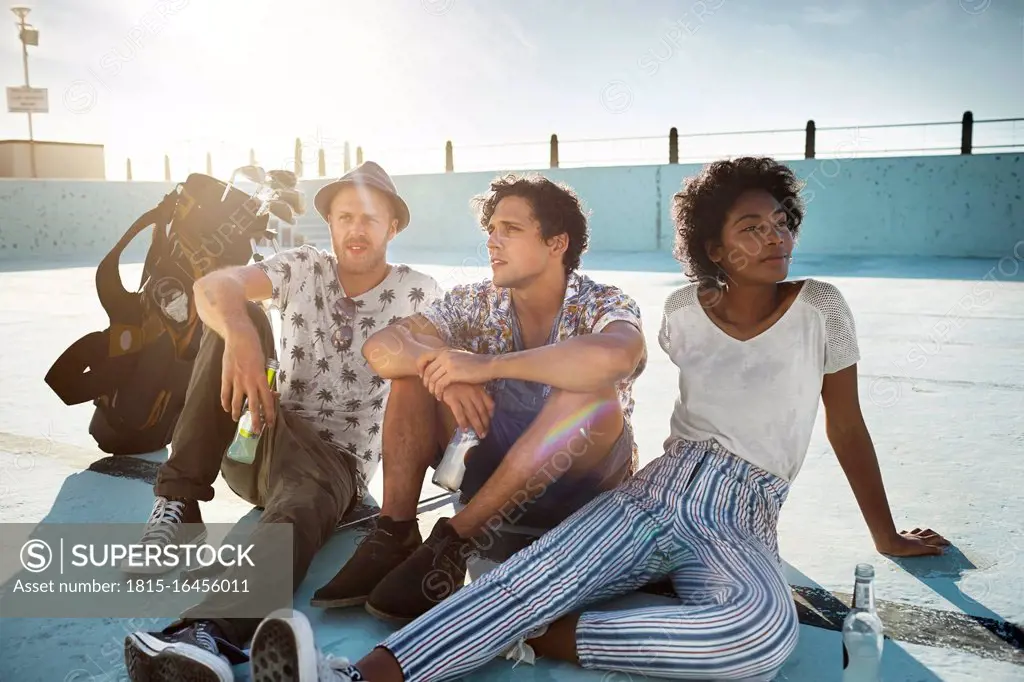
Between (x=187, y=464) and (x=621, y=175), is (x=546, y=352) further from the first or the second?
(x=621, y=175)

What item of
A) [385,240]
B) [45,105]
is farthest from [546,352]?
[45,105]

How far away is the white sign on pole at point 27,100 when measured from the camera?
1468cm

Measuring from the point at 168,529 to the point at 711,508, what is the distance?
1.29m

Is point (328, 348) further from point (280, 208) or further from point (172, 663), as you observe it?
point (172, 663)

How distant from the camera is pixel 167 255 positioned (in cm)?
280

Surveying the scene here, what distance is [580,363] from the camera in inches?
72.7

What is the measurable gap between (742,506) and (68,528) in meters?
1.77

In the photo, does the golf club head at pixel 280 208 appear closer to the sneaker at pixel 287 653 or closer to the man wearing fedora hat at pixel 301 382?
the man wearing fedora hat at pixel 301 382

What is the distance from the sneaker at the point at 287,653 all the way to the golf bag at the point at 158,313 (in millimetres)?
1732

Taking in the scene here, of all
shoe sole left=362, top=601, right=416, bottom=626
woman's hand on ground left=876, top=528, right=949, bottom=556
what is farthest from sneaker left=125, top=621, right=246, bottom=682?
woman's hand on ground left=876, top=528, right=949, bottom=556

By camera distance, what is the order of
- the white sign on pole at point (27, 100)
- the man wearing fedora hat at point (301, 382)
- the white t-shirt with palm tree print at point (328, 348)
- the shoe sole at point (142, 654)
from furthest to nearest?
the white sign on pole at point (27, 100)
the white t-shirt with palm tree print at point (328, 348)
the man wearing fedora hat at point (301, 382)
the shoe sole at point (142, 654)

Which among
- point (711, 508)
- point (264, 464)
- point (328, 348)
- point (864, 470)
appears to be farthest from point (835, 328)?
point (264, 464)

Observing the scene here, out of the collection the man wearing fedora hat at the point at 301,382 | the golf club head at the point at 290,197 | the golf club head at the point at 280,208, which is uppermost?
the golf club head at the point at 290,197

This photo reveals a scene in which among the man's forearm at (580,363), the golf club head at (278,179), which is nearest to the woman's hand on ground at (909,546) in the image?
the man's forearm at (580,363)
